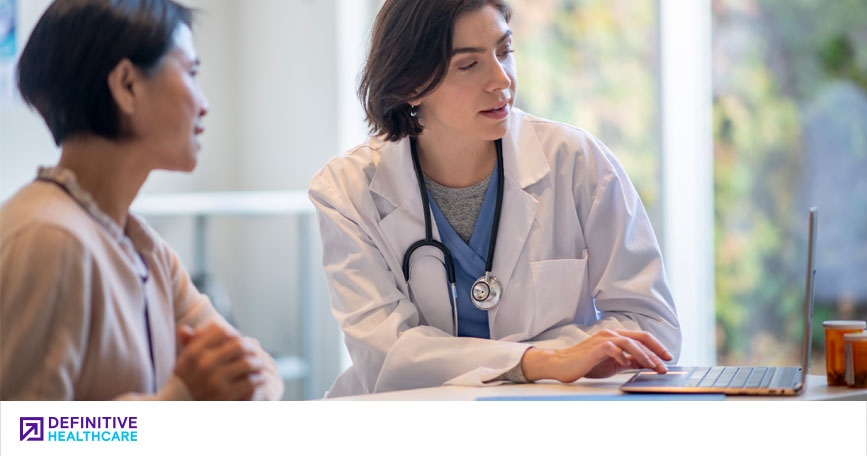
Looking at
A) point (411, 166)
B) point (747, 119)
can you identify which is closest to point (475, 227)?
point (411, 166)

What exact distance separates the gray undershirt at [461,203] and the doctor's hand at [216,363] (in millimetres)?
653

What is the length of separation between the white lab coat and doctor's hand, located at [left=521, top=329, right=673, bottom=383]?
14cm

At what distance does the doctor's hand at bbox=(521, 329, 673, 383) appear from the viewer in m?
1.25

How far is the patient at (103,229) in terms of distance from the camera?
0.86 m

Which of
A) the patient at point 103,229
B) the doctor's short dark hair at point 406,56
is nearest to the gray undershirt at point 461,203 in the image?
the doctor's short dark hair at point 406,56

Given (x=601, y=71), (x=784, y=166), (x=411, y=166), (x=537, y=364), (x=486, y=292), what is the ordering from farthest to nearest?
1. (x=601, y=71)
2. (x=784, y=166)
3. (x=411, y=166)
4. (x=486, y=292)
5. (x=537, y=364)

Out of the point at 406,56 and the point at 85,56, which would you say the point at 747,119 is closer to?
the point at 406,56

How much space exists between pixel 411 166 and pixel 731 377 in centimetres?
66

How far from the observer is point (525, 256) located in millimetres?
1508
